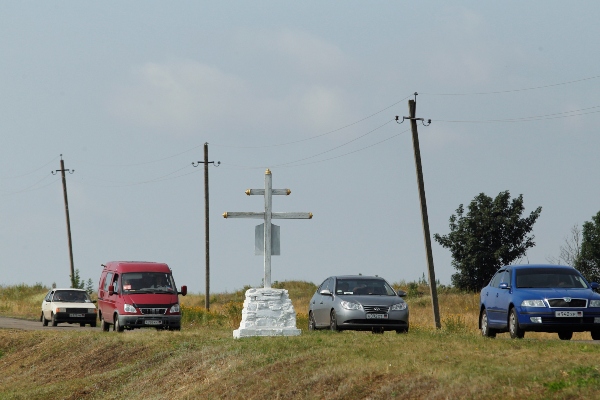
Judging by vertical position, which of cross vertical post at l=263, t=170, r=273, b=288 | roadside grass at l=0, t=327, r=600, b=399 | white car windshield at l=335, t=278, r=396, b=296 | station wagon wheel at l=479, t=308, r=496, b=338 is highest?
cross vertical post at l=263, t=170, r=273, b=288

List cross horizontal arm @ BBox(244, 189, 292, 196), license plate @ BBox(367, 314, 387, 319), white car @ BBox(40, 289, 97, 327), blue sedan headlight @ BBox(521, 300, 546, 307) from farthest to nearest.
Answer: white car @ BBox(40, 289, 97, 327) → license plate @ BBox(367, 314, 387, 319) → cross horizontal arm @ BBox(244, 189, 292, 196) → blue sedan headlight @ BBox(521, 300, 546, 307)

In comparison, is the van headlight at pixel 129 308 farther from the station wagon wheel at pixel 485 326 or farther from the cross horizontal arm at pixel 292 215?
the station wagon wheel at pixel 485 326

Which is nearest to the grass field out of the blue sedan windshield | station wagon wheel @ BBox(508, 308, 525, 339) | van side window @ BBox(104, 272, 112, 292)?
station wagon wheel @ BBox(508, 308, 525, 339)

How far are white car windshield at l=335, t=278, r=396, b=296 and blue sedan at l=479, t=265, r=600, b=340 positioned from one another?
3.23 metres

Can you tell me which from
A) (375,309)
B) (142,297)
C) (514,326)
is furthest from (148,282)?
(514,326)

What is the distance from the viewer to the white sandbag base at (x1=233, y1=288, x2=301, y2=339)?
75.7 ft

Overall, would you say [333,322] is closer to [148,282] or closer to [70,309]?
[148,282]

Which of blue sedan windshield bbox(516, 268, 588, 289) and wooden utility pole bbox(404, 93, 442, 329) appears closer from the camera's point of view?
blue sedan windshield bbox(516, 268, 588, 289)

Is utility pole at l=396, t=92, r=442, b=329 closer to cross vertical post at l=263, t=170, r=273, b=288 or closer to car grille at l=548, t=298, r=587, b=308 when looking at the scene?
cross vertical post at l=263, t=170, r=273, b=288

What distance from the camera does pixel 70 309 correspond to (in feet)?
Answer: 135

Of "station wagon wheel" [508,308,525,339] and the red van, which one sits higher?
the red van

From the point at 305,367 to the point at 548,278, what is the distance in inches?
298

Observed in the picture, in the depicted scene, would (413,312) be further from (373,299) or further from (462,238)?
(373,299)

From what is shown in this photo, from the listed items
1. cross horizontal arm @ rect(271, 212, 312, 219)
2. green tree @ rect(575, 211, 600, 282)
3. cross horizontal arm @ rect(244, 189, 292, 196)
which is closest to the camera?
cross horizontal arm @ rect(244, 189, 292, 196)
